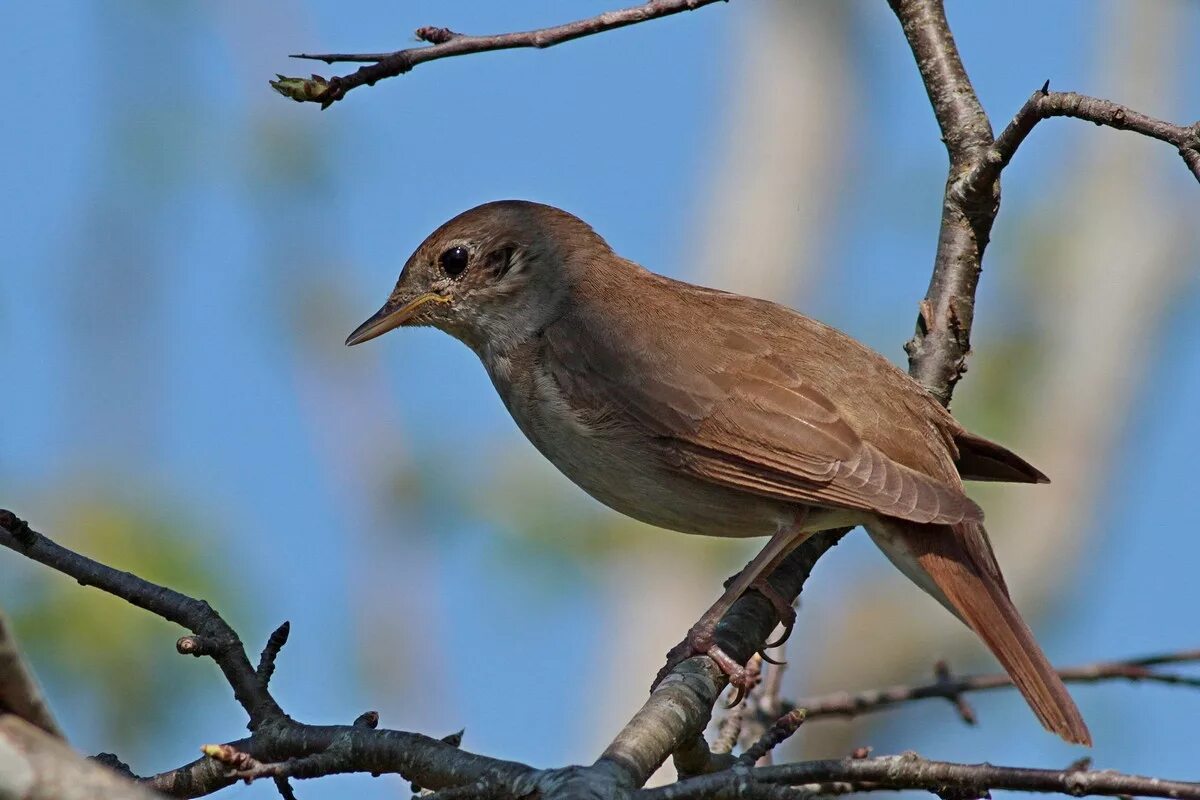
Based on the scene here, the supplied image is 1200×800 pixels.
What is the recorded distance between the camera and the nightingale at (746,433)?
195 inches

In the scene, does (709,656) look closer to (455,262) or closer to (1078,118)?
(1078,118)

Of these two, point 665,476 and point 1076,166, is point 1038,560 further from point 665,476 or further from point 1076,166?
point 665,476

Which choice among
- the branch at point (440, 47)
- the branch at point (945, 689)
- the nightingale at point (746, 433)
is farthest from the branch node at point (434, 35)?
the branch at point (945, 689)

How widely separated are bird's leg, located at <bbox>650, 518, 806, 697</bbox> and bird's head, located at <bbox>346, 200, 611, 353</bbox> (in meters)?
1.46

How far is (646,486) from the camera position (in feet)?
17.7

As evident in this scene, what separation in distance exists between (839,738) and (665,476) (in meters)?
5.77

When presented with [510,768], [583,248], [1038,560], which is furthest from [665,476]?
[1038,560]

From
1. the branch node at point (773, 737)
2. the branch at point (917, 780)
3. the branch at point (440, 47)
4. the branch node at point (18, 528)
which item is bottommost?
the branch at point (917, 780)

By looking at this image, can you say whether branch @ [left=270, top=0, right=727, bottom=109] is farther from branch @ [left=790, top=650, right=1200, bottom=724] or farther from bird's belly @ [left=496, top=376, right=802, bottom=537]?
branch @ [left=790, top=650, right=1200, bottom=724]

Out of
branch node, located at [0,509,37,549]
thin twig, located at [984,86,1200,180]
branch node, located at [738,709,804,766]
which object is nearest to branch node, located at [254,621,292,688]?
branch node, located at [0,509,37,549]

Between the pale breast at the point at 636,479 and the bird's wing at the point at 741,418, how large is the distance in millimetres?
60

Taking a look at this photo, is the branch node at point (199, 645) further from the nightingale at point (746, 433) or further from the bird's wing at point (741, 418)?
the bird's wing at point (741, 418)

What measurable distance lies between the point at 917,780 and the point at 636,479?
2.21 metres

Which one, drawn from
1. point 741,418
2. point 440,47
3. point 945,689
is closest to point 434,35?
point 440,47
